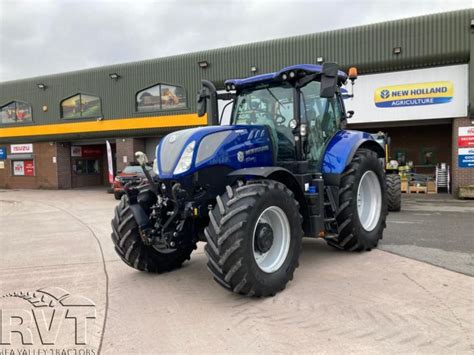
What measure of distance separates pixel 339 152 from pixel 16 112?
25068 mm

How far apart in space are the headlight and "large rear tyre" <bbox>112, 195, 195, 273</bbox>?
962 millimetres

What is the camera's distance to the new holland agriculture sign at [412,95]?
13.9 m

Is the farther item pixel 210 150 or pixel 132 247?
pixel 132 247

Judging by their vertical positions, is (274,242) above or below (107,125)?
below

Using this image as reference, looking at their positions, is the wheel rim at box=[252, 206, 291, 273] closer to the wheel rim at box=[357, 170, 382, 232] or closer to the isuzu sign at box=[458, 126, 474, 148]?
the wheel rim at box=[357, 170, 382, 232]

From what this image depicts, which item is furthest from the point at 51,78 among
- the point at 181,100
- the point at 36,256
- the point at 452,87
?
the point at 452,87

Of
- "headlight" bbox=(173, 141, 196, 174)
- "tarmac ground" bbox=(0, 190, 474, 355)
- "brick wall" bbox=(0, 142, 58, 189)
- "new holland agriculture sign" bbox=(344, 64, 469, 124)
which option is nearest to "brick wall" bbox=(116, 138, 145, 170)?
"brick wall" bbox=(0, 142, 58, 189)

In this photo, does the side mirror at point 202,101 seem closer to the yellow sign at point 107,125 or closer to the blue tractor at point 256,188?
the blue tractor at point 256,188

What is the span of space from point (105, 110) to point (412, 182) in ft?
52.4

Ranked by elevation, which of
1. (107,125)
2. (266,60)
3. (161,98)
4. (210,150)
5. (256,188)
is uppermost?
(266,60)

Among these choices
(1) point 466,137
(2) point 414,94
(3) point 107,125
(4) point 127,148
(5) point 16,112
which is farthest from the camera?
(5) point 16,112

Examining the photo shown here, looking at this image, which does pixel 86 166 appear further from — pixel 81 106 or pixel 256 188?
pixel 256 188

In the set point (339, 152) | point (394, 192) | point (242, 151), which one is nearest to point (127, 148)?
point (394, 192)

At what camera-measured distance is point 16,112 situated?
24984 millimetres
